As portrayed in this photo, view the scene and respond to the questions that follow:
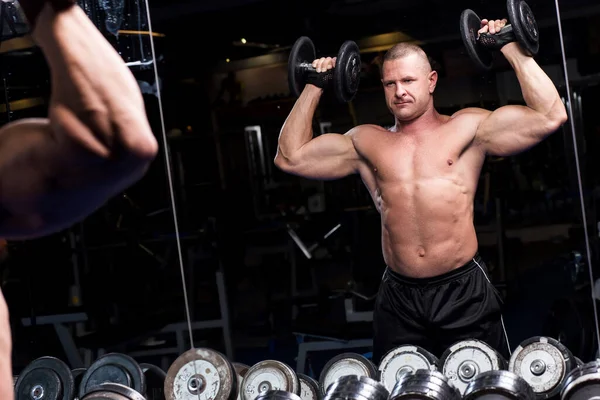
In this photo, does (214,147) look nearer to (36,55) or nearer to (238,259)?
(238,259)

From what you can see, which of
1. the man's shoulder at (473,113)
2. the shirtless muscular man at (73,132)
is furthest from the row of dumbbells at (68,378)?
the shirtless muscular man at (73,132)

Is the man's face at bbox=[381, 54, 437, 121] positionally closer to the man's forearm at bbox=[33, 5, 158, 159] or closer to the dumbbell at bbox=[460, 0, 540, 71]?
the dumbbell at bbox=[460, 0, 540, 71]

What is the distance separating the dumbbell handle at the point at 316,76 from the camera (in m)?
2.80

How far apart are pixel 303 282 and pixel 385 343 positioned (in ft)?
2.87

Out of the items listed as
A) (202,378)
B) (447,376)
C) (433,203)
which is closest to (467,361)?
(447,376)

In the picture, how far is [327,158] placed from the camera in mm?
2805

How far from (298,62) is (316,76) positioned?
3.1 inches

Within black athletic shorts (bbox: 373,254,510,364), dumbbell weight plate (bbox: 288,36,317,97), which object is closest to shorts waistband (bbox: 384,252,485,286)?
black athletic shorts (bbox: 373,254,510,364)

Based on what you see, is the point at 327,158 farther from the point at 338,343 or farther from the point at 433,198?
the point at 338,343

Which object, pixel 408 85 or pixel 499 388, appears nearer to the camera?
pixel 499 388

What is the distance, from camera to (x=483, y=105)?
3.11 metres

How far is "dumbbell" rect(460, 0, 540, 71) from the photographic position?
7.87 ft

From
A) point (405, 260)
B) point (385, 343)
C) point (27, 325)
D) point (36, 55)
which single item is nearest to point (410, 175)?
point (405, 260)

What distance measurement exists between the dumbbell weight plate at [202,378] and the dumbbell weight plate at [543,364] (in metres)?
0.89
